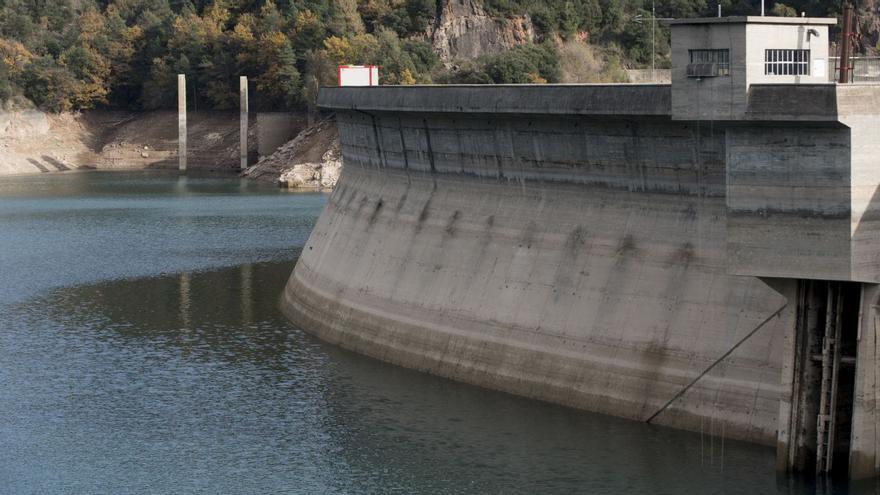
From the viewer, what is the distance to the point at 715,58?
29766mm

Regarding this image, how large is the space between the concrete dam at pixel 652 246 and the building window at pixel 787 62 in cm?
4

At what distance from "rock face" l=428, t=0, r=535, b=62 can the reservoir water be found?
61.9 m

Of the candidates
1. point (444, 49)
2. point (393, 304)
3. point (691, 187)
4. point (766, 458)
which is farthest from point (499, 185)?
point (444, 49)

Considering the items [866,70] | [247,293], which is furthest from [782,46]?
[247,293]

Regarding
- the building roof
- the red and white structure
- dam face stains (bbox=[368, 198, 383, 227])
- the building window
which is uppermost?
the building roof

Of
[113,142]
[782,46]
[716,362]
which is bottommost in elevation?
[113,142]

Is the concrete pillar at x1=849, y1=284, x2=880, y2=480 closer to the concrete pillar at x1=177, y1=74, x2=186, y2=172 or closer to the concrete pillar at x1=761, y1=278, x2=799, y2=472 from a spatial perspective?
the concrete pillar at x1=761, y1=278, x2=799, y2=472

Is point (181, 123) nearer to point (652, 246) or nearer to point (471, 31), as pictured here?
point (471, 31)

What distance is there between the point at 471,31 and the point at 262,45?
22.8m

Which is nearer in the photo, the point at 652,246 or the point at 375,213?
the point at 652,246

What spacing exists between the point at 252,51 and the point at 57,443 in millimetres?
103018

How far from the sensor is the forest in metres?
110

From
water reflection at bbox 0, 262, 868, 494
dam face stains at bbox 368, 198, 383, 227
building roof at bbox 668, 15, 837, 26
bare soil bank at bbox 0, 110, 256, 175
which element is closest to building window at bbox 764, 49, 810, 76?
building roof at bbox 668, 15, 837, 26

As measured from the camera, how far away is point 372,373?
4144cm
